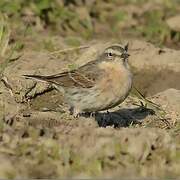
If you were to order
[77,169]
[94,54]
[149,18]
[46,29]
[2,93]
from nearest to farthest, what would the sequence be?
1. [77,169]
2. [2,93]
3. [94,54]
4. [46,29]
5. [149,18]

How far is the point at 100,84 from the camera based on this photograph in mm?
9047

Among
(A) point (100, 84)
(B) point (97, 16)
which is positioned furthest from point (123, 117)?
(B) point (97, 16)

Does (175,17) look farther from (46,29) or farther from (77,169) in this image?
(77,169)

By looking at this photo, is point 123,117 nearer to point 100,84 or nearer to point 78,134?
point 100,84

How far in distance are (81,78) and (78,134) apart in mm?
2053

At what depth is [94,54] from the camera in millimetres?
11461

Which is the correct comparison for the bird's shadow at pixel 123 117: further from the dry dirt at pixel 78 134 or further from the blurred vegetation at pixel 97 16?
the blurred vegetation at pixel 97 16

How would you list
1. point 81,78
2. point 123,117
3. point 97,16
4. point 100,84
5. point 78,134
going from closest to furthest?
point 78,134 < point 100,84 < point 81,78 < point 123,117 < point 97,16

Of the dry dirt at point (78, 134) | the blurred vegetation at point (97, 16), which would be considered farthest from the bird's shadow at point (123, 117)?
the blurred vegetation at point (97, 16)

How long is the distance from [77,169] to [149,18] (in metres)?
7.64

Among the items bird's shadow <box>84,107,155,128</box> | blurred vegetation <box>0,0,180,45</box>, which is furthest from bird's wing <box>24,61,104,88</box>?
blurred vegetation <box>0,0,180,45</box>

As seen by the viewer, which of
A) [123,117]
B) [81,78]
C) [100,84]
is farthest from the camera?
[123,117]

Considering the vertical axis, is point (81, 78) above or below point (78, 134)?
above

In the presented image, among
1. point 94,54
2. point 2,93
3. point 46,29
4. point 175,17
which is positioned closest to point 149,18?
point 175,17
